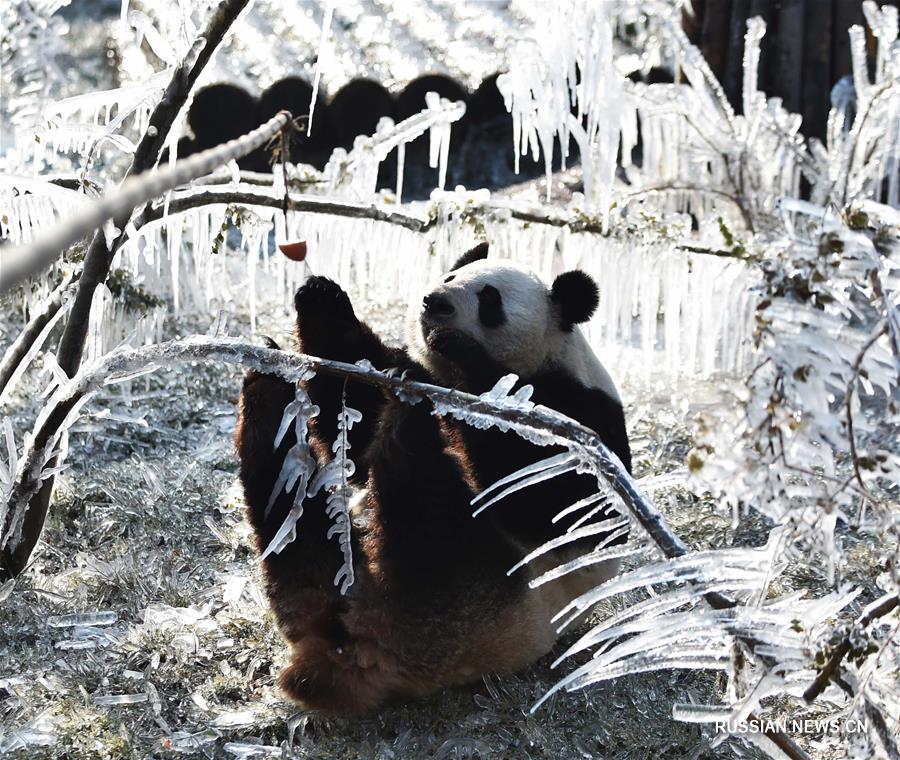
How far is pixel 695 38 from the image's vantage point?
292 inches

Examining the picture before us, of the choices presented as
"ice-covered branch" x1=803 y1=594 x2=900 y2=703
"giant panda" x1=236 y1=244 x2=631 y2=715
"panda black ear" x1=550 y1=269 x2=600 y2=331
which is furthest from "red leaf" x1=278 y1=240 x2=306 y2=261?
"ice-covered branch" x1=803 y1=594 x2=900 y2=703

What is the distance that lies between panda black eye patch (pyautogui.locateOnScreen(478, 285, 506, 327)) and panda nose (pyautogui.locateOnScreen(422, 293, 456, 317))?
0.12 m

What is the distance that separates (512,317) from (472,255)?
0.40 m

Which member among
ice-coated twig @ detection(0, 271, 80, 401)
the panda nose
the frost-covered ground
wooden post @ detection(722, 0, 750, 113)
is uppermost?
wooden post @ detection(722, 0, 750, 113)

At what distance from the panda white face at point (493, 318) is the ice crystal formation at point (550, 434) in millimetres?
546

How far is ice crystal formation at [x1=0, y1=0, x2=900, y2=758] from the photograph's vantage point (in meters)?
2.17

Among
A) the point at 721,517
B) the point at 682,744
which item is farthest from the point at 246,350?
the point at 721,517

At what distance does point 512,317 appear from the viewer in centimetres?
369

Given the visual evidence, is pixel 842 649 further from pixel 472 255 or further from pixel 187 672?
pixel 472 255

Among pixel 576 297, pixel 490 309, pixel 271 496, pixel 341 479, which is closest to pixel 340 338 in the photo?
pixel 490 309

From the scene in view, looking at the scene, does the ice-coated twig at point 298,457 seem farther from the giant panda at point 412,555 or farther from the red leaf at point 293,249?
the red leaf at point 293,249

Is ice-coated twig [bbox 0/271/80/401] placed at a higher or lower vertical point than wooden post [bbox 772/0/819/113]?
lower

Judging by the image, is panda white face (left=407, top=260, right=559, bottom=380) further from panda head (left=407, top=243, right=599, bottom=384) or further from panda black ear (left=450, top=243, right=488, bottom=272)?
panda black ear (left=450, top=243, right=488, bottom=272)

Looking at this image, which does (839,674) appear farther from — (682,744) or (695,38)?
(695,38)
